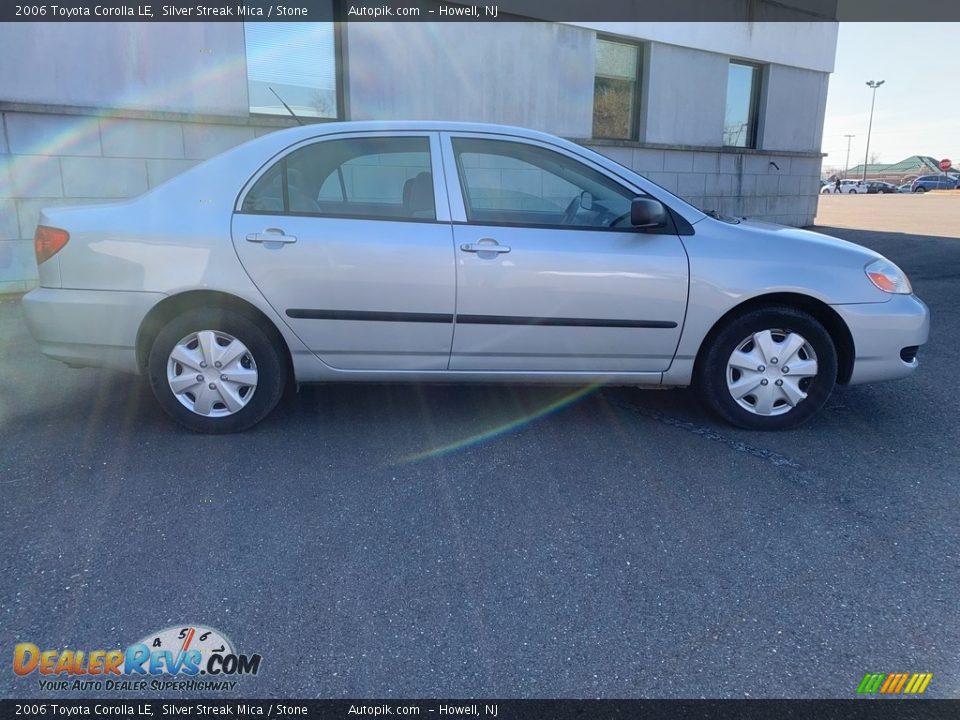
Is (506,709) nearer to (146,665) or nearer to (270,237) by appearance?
(146,665)

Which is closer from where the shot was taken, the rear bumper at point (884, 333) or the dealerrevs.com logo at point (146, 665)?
the dealerrevs.com logo at point (146, 665)

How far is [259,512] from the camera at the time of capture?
2.95 meters

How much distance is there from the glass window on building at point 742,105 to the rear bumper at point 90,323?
12.0 m

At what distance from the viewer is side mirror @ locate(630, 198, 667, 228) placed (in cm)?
346

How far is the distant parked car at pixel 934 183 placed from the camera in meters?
55.4

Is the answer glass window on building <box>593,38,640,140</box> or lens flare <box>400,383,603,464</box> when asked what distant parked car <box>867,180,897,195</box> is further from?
lens flare <box>400,383,603,464</box>

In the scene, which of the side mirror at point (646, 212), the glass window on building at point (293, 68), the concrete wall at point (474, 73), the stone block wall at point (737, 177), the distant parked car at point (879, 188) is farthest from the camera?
the distant parked car at point (879, 188)

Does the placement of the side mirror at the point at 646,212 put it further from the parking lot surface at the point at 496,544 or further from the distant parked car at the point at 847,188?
the distant parked car at the point at 847,188

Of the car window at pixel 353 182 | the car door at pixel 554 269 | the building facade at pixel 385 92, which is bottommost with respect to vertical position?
the car door at pixel 554 269

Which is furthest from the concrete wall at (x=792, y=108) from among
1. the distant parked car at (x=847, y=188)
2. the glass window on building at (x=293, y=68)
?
the distant parked car at (x=847, y=188)

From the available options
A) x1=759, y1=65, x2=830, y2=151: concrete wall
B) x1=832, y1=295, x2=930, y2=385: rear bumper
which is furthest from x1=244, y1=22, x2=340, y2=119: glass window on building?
x1=759, y1=65, x2=830, y2=151: concrete wall

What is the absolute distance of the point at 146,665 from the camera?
2.06 metres

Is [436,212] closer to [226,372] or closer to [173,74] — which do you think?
[226,372]

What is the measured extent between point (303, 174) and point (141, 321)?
114cm
